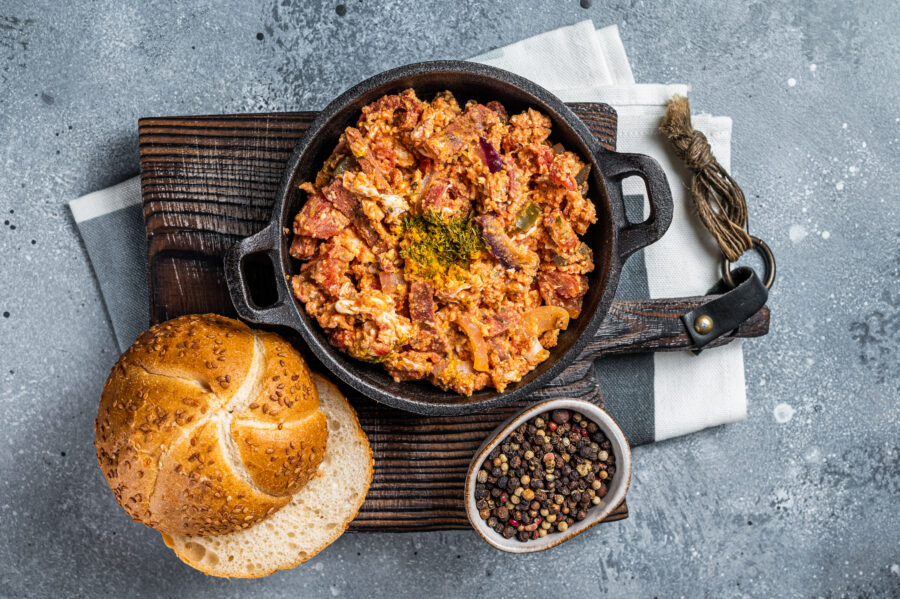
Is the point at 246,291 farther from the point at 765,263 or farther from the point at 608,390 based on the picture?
the point at 765,263

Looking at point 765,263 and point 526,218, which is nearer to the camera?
point 526,218

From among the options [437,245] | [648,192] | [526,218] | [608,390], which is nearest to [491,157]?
[526,218]

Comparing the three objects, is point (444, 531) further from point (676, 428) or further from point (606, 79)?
point (606, 79)

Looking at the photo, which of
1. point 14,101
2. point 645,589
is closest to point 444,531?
point 645,589

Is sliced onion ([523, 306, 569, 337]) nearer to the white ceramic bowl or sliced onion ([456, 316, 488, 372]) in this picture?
sliced onion ([456, 316, 488, 372])

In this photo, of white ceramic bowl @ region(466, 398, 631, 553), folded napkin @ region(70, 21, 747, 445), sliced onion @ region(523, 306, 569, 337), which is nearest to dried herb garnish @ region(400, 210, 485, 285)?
sliced onion @ region(523, 306, 569, 337)

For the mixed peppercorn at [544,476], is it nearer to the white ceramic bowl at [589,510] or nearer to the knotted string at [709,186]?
the white ceramic bowl at [589,510]

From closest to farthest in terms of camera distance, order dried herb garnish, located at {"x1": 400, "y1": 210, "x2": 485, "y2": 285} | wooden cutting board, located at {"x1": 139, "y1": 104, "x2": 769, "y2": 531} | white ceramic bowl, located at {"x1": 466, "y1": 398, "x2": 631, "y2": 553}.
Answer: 1. dried herb garnish, located at {"x1": 400, "y1": 210, "x2": 485, "y2": 285}
2. white ceramic bowl, located at {"x1": 466, "y1": 398, "x2": 631, "y2": 553}
3. wooden cutting board, located at {"x1": 139, "y1": 104, "x2": 769, "y2": 531}
